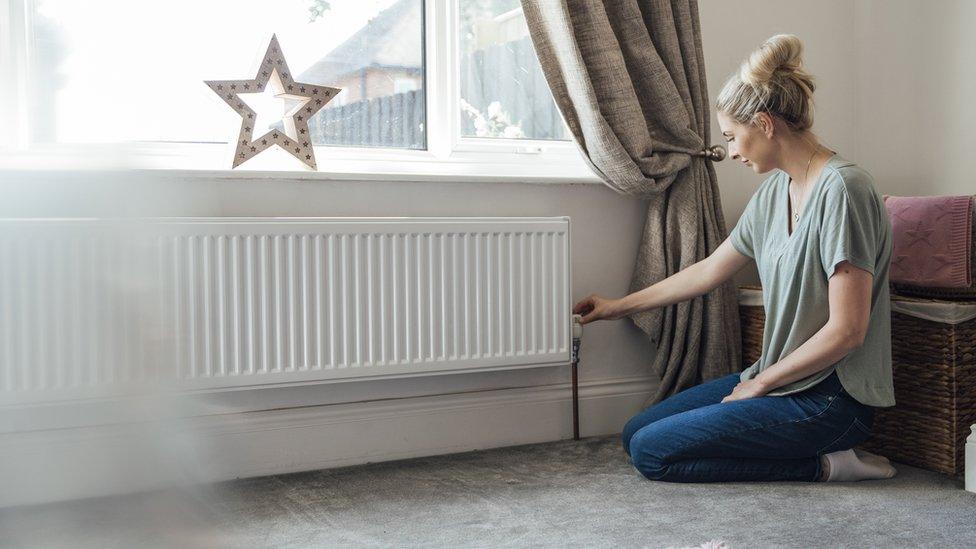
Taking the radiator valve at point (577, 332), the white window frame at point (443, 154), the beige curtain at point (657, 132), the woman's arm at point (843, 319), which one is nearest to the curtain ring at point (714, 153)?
the beige curtain at point (657, 132)

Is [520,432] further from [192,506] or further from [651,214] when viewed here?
[192,506]

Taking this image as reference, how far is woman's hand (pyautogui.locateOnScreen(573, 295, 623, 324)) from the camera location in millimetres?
2098

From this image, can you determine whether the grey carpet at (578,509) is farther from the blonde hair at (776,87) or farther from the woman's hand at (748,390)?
the blonde hair at (776,87)

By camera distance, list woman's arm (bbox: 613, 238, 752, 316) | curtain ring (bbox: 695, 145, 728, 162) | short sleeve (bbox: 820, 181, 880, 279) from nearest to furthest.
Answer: short sleeve (bbox: 820, 181, 880, 279) < woman's arm (bbox: 613, 238, 752, 316) < curtain ring (bbox: 695, 145, 728, 162)

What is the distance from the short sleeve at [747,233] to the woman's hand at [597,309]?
32 centimetres

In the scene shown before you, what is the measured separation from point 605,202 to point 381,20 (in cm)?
72

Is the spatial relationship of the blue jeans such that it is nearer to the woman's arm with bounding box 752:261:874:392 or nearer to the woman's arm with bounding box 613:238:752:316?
the woman's arm with bounding box 752:261:874:392

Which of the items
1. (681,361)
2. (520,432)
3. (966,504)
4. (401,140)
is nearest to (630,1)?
(401,140)

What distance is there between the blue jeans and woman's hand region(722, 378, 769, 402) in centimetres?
2

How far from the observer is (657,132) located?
2189mm

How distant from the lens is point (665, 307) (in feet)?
7.23

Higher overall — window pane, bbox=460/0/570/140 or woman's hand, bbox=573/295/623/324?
window pane, bbox=460/0/570/140

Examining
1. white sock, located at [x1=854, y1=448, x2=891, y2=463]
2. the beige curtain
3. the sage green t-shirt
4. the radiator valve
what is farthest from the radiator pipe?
white sock, located at [x1=854, y1=448, x2=891, y2=463]

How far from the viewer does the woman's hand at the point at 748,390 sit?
177cm
